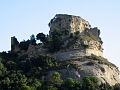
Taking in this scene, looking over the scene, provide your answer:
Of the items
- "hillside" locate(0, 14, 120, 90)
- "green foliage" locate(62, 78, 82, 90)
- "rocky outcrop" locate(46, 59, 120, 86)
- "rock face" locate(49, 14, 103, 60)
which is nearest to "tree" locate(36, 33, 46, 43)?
"hillside" locate(0, 14, 120, 90)

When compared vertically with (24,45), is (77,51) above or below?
below

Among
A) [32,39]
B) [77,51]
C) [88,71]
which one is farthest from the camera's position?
[32,39]

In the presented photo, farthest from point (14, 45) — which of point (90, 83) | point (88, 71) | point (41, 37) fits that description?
point (90, 83)

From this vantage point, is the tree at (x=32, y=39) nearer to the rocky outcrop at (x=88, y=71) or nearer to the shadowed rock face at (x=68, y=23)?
the shadowed rock face at (x=68, y=23)

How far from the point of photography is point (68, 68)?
87.5m

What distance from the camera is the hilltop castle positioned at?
305 feet

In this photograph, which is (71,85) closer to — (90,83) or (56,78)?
(90,83)

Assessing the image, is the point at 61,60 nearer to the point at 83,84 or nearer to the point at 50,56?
the point at 50,56

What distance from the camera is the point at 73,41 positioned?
308 feet

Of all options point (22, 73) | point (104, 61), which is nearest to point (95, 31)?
point (104, 61)

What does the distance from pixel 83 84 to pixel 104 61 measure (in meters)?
11.1

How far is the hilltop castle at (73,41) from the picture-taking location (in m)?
92.9

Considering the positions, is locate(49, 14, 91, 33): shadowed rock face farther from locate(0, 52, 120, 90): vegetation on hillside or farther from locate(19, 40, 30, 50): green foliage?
locate(0, 52, 120, 90): vegetation on hillside

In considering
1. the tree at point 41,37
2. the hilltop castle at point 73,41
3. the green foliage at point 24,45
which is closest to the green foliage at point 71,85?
the hilltop castle at point 73,41
